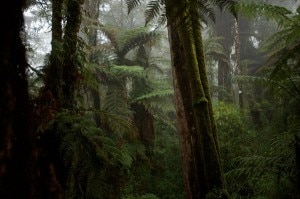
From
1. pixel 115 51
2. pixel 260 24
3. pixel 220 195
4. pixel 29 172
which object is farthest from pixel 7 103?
pixel 260 24

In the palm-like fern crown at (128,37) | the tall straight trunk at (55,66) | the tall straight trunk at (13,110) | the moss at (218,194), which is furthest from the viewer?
the palm-like fern crown at (128,37)

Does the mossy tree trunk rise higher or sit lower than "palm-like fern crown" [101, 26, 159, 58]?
lower

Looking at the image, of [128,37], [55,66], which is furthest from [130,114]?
[55,66]

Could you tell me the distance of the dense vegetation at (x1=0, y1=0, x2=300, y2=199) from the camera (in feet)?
4.39

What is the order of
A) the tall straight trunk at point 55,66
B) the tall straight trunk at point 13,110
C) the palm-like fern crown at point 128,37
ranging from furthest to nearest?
the palm-like fern crown at point 128,37, the tall straight trunk at point 55,66, the tall straight trunk at point 13,110

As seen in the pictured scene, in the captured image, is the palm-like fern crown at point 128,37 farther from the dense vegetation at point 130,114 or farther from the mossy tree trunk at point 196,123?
the mossy tree trunk at point 196,123

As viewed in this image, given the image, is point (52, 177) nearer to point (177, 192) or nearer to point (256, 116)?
point (177, 192)

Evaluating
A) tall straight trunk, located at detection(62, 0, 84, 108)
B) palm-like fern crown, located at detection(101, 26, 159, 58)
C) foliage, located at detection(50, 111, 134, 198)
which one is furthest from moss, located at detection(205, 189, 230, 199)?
palm-like fern crown, located at detection(101, 26, 159, 58)

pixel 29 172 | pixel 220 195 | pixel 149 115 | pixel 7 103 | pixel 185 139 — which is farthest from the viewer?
pixel 149 115

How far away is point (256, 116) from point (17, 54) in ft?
36.0

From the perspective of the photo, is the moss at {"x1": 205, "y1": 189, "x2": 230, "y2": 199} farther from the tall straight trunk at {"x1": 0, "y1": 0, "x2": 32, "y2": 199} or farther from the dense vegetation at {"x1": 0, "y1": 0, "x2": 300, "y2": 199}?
the tall straight trunk at {"x1": 0, "y1": 0, "x2": 32, "y2": 199}

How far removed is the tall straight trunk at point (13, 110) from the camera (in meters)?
1.17

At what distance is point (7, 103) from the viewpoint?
1.18m

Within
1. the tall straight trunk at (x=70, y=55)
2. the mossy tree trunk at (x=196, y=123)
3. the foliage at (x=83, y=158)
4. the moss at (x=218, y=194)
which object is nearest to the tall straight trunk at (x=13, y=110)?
the foliage at (x=83, y=158)
